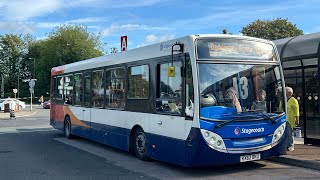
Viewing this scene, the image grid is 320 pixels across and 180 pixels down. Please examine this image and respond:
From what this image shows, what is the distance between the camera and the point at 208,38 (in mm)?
8367

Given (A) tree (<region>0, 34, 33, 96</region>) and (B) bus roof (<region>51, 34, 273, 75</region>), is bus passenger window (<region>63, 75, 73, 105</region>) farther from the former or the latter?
(A) tree (<region>0, 34, 33, 96</region>)

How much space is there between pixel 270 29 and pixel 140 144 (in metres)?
43.5

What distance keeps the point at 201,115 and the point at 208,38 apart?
1.62 metres

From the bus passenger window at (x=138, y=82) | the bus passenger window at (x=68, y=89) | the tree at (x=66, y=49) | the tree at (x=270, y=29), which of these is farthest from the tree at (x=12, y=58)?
the bus passenger window at (x=138, y=82)

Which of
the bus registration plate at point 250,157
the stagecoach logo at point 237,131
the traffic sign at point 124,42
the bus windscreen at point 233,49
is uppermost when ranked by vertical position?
the traffic sign at point 124,42

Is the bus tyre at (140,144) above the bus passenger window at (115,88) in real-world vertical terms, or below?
below

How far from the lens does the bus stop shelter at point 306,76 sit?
11383mm

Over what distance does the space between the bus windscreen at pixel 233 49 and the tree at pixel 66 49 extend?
216ft

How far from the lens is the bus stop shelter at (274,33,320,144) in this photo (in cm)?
1138

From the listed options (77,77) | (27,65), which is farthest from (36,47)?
(77,77)

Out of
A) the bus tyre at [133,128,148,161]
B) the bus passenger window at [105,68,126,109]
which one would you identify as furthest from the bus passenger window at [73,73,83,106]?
the bus tyre at [133,128,148,161]

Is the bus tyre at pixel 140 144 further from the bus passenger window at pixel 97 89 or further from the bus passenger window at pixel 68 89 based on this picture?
the bus passenger window at pixel 68 89

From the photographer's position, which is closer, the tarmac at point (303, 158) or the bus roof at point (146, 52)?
the bus roof at point (146, 52)

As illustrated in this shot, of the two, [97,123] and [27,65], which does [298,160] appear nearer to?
[97,123]
